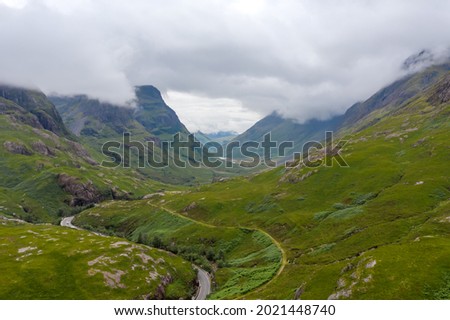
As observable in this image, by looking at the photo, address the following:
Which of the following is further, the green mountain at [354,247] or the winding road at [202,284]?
the winding road at [202,284]

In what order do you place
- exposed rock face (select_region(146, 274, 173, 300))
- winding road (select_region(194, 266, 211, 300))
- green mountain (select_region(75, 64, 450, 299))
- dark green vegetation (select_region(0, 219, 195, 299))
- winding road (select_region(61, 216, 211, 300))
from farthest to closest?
1. winding road (select_region(194, 266, 211, 300))
2. winding road (select_region(61, 216, 211, 300))
3. exposed rock face (select_region(146, 274, 173, 300))
4. dark green vegetation (select_region(0, 219, 195, 299))
5. green mountain (select_region(75, 64, 450, 299))

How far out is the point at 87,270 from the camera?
133250 mm

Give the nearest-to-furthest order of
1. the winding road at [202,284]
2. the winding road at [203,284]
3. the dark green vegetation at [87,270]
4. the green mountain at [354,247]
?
the green mountain at [354,247] → the dark green vegetation at [87,270] → the winding road at [202,284] → the winding road at [203,284]

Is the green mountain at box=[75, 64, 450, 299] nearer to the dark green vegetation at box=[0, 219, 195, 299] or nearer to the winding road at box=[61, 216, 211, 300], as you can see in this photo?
the winding road at box=[61, 216, 211, 300]

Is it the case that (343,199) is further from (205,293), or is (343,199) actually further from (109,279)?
(109,279)

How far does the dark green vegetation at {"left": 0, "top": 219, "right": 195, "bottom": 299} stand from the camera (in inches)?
4734

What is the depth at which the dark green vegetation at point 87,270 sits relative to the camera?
120250 mm

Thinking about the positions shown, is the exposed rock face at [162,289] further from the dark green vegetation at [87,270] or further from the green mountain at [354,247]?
the green mountain at [354,247]

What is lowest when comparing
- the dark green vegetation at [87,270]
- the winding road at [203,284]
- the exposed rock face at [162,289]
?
the winding road at [203,284]

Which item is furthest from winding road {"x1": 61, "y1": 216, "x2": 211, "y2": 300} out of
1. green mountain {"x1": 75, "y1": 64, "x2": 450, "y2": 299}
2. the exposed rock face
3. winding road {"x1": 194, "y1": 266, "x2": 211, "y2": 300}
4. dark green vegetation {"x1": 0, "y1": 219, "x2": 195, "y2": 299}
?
the exposed rock face

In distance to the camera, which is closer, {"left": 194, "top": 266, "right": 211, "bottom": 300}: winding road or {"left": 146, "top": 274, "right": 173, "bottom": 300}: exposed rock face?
{"left": 146, "top": 274, "right": 173, "bottom": 300}: exposed rock face

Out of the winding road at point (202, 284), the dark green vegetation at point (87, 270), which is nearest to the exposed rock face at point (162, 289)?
the dark green vegetation at point (87, 270)

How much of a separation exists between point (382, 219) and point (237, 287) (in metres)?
62.9

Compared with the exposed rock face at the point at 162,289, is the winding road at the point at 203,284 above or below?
below
